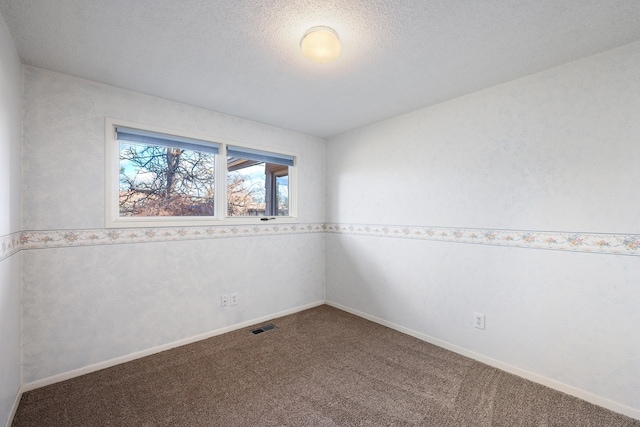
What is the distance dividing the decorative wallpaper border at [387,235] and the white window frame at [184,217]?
60 mm

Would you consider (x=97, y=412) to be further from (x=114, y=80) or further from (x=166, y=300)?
(x=114, y=80)

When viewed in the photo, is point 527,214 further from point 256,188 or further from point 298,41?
point 256,188

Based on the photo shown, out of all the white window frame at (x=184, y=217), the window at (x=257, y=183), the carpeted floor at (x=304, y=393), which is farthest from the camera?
the window at (x=257, y=183)

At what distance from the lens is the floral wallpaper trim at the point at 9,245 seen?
1.58 metres

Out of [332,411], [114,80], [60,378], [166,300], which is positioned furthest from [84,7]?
[332,411]

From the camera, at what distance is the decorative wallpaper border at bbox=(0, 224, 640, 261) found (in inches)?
72.6

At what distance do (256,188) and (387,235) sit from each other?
1.61 meters


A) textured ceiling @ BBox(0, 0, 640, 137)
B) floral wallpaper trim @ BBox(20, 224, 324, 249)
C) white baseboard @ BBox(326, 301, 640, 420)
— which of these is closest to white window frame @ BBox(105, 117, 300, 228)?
floral wallpaper trim @ BBox(20, 224, 324, 249)

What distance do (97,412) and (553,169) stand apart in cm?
347

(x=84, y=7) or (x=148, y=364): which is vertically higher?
(x=84, y=7)

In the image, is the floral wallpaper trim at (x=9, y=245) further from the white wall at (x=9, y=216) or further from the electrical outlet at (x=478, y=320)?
the electrical outlet at (x=478, y=320)

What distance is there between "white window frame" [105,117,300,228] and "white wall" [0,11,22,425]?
0.51 m

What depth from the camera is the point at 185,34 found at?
5.55ft

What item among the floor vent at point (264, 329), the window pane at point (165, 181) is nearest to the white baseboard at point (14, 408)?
the window pane at point (165, 181)
